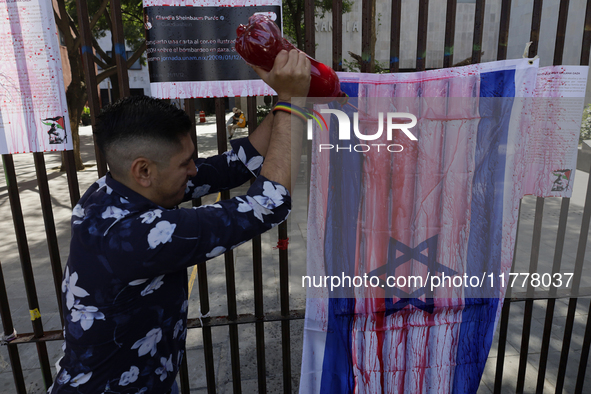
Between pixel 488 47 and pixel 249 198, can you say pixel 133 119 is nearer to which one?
pixel 249 198

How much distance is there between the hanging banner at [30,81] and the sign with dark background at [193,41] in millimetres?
480

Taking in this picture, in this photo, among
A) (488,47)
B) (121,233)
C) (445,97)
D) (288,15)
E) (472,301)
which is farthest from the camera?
(488,47)

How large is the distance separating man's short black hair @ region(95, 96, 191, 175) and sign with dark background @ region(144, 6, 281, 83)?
22.1 inches

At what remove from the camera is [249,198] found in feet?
4.58

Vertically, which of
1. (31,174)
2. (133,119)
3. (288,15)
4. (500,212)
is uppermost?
(288,15)

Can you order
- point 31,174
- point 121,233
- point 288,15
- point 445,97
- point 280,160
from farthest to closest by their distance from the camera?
point 31,174 → point 288,15 → point 445,97 → point 280,160 → point 121,233

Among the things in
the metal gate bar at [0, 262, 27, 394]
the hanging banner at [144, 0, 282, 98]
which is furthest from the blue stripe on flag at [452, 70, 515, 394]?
the metal gate bar at [0, 262, 27, 394]

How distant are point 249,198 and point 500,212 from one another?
1.44 metres

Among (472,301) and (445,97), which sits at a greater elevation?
(445,97)

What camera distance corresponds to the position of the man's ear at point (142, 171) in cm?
142

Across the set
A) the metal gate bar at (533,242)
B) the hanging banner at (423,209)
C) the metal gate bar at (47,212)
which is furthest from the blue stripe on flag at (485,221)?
the metal gate bar at (47,212)

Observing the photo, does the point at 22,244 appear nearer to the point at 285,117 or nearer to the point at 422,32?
the point at 285,117

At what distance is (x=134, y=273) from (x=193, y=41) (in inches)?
47.1

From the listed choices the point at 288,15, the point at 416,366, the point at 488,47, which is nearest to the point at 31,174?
the point at 288,15
